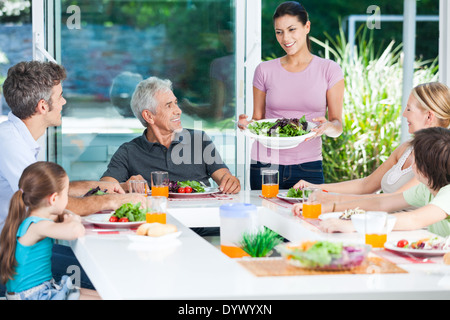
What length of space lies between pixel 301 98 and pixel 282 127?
374 millimetres

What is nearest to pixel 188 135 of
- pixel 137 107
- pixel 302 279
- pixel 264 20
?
pixel 137 107

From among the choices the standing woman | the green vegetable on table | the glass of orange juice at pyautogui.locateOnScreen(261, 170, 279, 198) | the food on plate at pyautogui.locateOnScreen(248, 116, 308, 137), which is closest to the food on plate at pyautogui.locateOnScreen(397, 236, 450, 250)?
the green vegetable on table

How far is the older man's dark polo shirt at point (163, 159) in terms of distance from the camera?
3.67 metres

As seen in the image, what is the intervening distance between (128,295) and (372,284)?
597 millimetres

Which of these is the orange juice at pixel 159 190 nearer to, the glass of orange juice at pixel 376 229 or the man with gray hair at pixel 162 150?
the man with gray hair at pixel 162 150

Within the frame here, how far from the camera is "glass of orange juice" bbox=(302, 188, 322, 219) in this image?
2.64 meters

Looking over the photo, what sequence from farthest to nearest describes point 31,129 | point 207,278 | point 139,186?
point 139,186 < point 31,129 < point 207,278

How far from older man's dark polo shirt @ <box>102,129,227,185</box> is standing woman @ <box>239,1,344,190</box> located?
27cm

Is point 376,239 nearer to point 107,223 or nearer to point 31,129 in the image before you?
point 107,223

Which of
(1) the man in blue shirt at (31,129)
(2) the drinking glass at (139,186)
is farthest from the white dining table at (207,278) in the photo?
(2) the drinking glass at (139,186)

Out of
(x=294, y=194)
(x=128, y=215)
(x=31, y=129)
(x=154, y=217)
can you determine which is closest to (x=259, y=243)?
(x=154, y=217)

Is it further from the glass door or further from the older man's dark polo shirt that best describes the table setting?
the glass door

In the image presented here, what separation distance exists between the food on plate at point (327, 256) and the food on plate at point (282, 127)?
1.54m

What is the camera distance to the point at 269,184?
323cm
